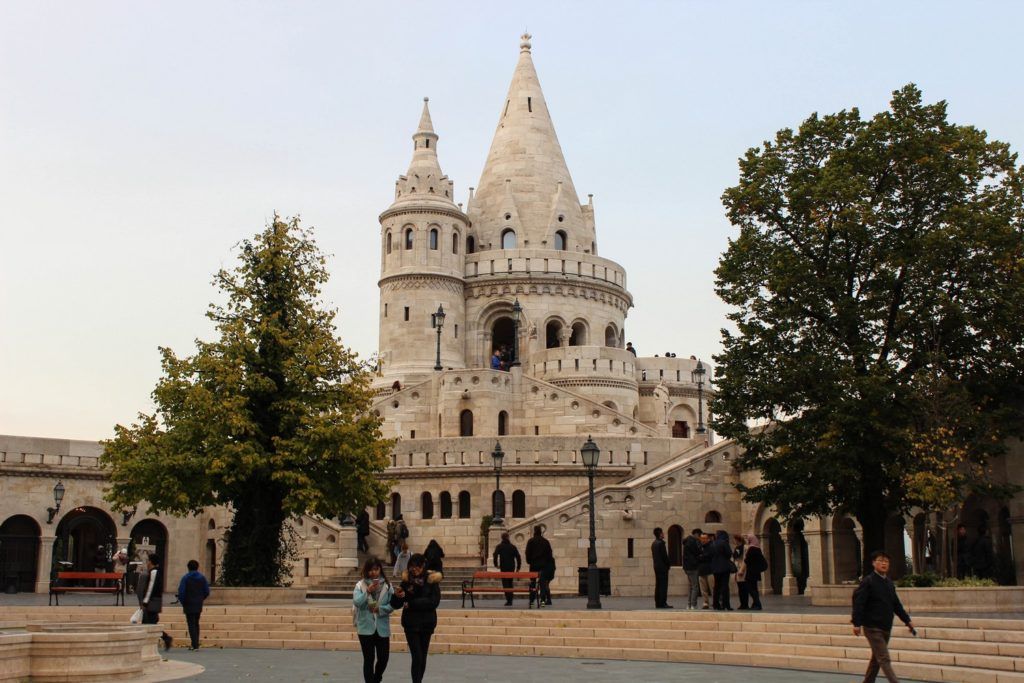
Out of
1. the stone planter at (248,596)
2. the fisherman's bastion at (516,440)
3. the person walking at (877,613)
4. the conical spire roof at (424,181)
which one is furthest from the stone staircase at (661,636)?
the conical spire roof at (424,181)

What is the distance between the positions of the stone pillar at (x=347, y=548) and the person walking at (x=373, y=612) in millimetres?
21223

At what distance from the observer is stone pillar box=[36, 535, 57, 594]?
35.4 meters

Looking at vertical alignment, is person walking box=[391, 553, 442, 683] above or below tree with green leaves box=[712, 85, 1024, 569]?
below

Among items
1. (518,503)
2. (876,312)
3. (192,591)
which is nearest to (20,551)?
(518,503)

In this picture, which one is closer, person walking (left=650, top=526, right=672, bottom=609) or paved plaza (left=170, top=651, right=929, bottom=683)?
paved plaza (left=170, top=651, right=929, bottom=683)

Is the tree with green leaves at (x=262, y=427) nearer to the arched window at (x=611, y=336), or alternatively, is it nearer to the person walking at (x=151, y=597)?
the person walking at (x=151, y=597)

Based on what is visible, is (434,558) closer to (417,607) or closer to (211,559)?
(417,607)

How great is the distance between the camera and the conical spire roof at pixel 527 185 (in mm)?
59344

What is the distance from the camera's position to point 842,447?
24.5 m

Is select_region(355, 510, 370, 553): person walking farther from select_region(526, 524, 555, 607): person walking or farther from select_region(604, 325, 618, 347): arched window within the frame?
select_region(604, 325, 618, 347): arched window

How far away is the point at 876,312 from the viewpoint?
25438mm

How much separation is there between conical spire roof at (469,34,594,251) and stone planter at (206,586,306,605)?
117ft

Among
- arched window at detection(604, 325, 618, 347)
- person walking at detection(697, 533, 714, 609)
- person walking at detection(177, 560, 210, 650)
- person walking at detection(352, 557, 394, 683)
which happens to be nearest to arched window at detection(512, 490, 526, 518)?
person walking at detection(697, 533, 714, 609)

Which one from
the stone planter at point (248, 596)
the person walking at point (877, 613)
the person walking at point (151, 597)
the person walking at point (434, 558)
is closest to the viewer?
the person walking at point (877, 613)
